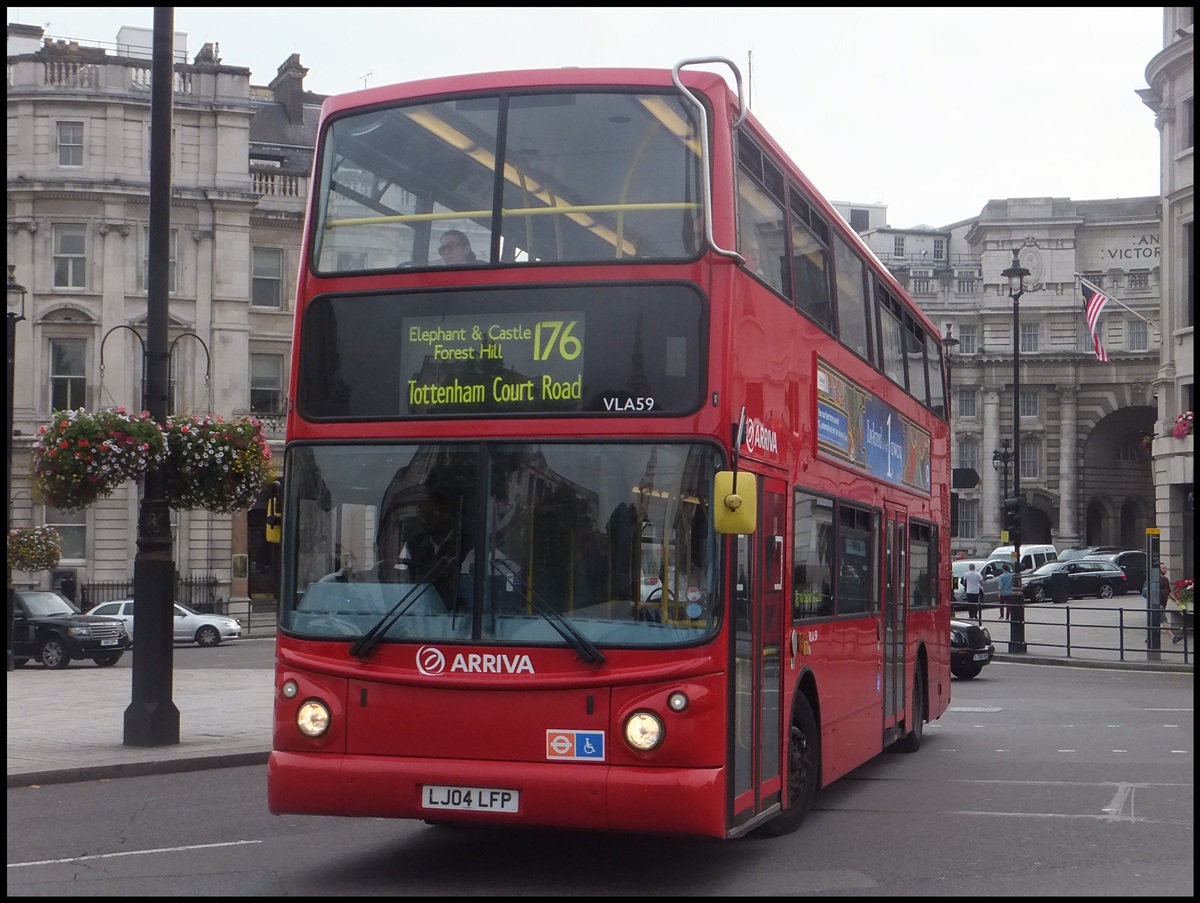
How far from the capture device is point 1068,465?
3474 inches

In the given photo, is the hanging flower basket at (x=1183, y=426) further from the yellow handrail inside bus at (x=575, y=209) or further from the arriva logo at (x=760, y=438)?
the yellow handrail inside bus at (x=575, y=209)

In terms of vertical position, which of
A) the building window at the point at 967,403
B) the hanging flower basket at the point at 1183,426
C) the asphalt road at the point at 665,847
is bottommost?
the asphalt road at the point at 665,847

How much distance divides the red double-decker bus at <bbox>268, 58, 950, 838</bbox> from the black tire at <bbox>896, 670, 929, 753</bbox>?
21.1ft

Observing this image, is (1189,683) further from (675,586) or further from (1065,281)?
(1065,281)

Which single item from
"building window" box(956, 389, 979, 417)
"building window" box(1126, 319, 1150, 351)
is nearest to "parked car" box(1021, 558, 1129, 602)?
"building window" box(1126, 319, 1150, 351)

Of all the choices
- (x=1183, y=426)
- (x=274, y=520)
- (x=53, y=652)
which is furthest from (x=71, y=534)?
(x=274, y=520)

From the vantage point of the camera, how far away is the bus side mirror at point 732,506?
7.96 m

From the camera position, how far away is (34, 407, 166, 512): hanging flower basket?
14562 millimetres

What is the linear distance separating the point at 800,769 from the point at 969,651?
53.9 ft

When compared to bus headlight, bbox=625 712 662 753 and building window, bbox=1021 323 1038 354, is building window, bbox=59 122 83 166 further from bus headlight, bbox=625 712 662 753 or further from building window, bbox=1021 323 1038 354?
building window, bbox=1021 323 1038 354

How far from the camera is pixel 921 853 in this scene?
969 centimetres

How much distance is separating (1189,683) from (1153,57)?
802 inches

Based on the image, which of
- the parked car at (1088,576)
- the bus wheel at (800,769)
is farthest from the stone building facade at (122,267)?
the bus wheel at (800,769)

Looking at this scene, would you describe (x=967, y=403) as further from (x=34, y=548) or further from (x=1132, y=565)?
(x=34, y=548)
